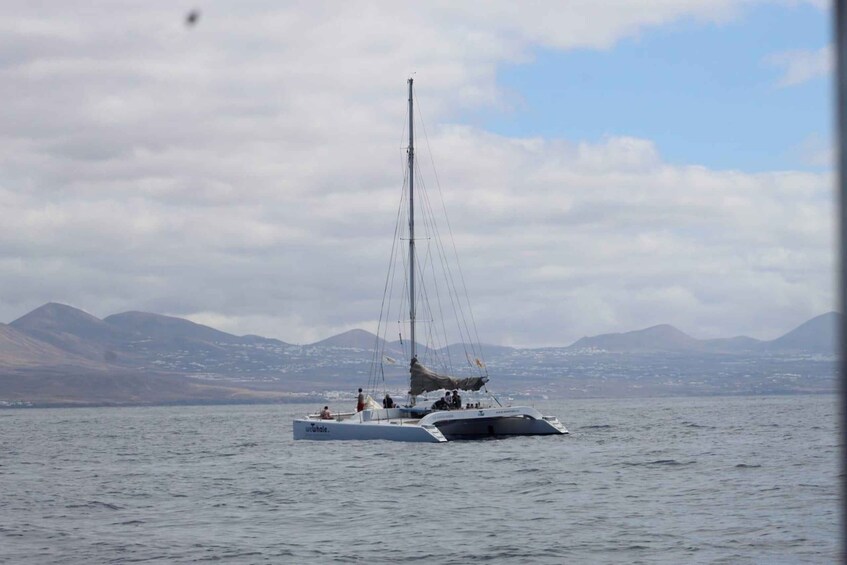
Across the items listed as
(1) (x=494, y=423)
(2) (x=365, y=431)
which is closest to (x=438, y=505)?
(2) (x=365, y=431)

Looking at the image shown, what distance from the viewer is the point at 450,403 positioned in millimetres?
55688

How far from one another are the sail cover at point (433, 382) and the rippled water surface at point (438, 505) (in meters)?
4.83

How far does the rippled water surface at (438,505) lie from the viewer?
22.2 meters

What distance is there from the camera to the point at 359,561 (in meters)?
21.2

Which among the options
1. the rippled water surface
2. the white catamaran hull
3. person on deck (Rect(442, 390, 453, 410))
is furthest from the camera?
person on deck (Rect(442, 390, 453, 410))

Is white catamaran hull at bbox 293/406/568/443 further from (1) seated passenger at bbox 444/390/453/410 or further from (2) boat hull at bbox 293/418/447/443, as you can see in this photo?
(1) seated passenger at bbox 444/390/453/410

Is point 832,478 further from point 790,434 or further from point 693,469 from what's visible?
point 790,434

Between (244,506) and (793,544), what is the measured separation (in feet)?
47.5

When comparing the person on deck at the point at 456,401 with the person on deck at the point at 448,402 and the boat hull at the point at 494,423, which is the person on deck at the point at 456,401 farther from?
the boat hull at the point at 494,423

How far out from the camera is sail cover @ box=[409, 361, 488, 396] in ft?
184

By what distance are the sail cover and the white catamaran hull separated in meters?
1.56

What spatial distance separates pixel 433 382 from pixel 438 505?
2742 centimetres

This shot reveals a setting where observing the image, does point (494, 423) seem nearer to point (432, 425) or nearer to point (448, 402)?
point (448, 402)

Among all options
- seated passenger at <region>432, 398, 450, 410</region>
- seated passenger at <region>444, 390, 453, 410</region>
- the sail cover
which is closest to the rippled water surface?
seated passenger at <region>444, 390, 453, 410</region>
